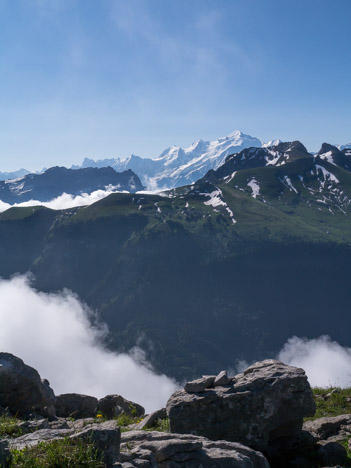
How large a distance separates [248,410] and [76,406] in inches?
562

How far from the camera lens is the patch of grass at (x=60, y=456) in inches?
336

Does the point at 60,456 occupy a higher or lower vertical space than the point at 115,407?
higher

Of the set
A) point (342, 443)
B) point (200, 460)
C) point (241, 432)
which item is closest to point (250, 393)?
point (241, 432)

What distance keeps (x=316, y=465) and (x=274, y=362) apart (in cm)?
581

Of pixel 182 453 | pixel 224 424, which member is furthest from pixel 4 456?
pixel 224 424

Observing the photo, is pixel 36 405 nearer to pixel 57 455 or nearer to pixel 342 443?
pixel 57 455

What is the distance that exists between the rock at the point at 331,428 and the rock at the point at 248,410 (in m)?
1.72

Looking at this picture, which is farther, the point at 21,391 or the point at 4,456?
the point at 21,391

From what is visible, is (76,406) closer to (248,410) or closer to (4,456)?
(248,410)

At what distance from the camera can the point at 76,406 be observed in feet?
82.9

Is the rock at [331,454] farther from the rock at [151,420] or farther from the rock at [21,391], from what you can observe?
the rock at [21,391]

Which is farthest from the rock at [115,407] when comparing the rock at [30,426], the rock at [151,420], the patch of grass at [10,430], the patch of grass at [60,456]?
the patch of grass at [60,456]

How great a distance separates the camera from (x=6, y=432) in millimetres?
13742

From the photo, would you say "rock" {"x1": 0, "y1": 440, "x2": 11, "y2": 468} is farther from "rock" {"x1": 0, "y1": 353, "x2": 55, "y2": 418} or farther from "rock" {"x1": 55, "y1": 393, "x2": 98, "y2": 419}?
"rock" {"x1": 55, "y1": 393, "x2": 98, "y2": 419}
